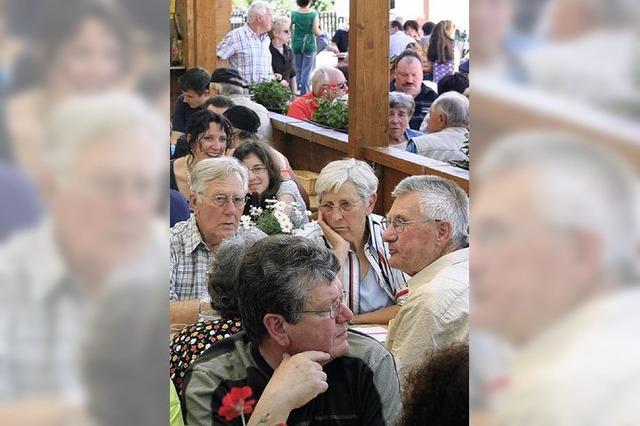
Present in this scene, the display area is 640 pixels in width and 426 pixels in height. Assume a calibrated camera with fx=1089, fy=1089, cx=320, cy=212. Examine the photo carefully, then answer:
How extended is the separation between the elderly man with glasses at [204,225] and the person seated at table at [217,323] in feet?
2.74

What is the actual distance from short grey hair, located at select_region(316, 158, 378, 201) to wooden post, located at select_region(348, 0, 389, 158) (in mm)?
1835

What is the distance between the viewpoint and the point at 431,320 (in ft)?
10.4

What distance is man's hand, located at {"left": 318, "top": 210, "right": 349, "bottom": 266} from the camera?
430cm

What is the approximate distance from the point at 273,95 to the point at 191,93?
130 centimetres

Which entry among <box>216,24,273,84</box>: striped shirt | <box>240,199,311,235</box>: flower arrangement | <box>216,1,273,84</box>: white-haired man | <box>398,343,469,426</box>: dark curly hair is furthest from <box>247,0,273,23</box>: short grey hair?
<box>398,343,469,426</box>: dark curly hair
